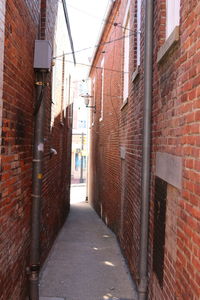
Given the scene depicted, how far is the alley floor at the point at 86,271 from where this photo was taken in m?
5.67

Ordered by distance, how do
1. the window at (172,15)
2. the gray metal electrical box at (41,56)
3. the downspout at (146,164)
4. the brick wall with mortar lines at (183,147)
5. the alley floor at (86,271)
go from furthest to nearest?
the alley floor at (86,271)
the gray metal electrical box at (41,56)
the downspout at (146,164)
the window at (172,15)
the brick wall with mortar lines at (183,147)

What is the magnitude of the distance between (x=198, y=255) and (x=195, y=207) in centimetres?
34

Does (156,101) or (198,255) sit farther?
(156,101)

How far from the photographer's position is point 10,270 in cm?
404

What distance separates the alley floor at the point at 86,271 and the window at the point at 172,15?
13.0 feet

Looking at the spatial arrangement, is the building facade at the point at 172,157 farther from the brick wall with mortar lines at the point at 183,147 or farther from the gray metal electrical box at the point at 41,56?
the gray metal electrical box at the point at 41,56

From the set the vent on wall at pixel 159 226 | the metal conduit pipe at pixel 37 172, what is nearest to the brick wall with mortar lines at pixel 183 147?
the vent on wall at pixel 159 226

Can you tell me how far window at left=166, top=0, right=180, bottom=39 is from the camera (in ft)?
12.2

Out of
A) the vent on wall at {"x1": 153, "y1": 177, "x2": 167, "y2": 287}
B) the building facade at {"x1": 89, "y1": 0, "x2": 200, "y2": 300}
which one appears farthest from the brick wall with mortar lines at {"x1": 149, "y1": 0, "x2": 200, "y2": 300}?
the vent on wall at {"x1": 153, "y1": 177, "x2": 167, "y2": 287}

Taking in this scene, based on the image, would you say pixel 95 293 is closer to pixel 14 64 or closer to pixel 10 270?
pixel 10 270

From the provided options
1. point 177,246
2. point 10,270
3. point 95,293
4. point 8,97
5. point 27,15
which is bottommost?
point 95,293

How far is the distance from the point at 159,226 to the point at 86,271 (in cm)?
312

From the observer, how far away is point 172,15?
395 centimetres

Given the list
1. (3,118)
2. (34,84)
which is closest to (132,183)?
(34,84)
